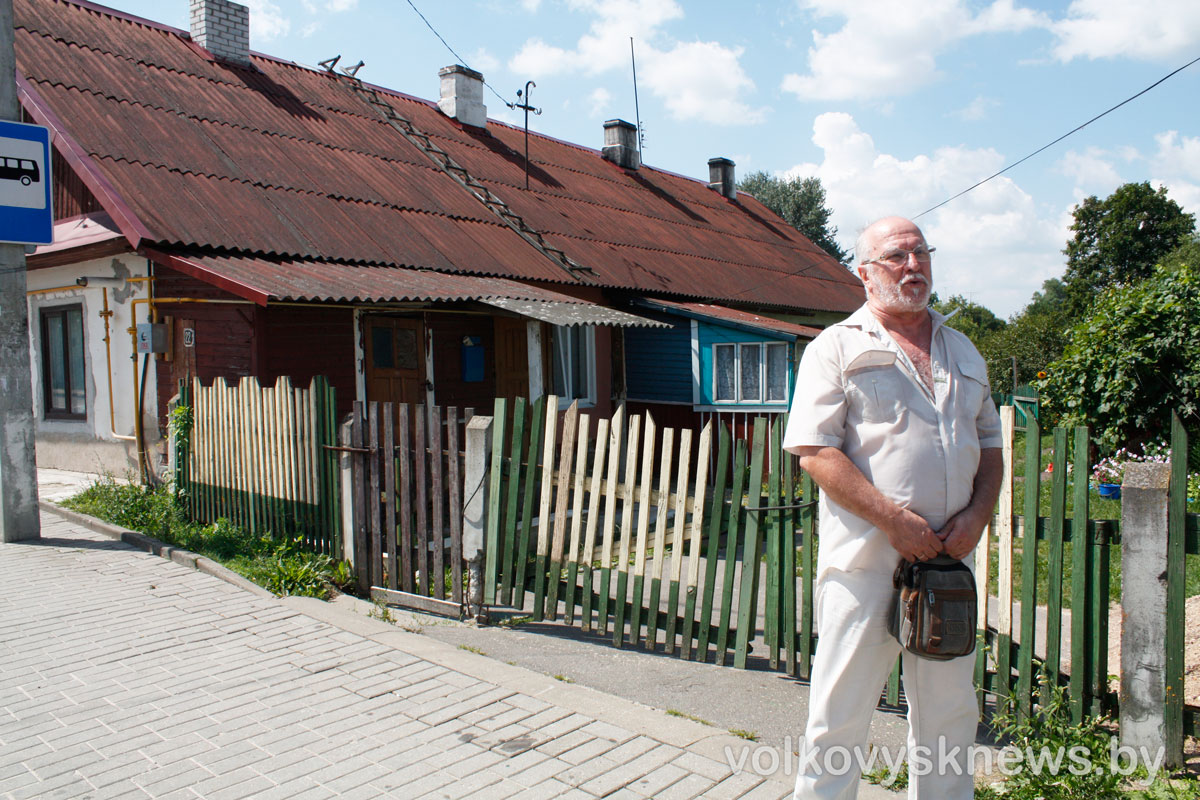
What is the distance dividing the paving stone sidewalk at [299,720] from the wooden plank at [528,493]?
0.77 m

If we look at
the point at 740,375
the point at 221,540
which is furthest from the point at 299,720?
the point at 740,375

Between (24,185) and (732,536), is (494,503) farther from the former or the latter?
(24,185)

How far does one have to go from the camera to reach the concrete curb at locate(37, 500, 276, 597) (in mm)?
6575

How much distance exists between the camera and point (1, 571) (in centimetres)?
686

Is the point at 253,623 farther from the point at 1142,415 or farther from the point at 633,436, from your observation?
the point at 1142,415

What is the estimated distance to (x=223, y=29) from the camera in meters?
13.5

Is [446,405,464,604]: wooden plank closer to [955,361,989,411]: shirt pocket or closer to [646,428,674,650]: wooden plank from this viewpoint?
[646,428,674,650]: wooden plank

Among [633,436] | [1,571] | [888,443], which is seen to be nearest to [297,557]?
[1,571]

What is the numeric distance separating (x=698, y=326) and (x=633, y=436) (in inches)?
315

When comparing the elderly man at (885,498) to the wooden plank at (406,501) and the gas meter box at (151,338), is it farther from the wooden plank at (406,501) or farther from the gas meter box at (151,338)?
the gas meter box at (151,338)

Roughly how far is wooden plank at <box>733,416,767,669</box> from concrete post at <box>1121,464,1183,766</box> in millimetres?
1618

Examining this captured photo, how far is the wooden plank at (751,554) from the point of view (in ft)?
15.0

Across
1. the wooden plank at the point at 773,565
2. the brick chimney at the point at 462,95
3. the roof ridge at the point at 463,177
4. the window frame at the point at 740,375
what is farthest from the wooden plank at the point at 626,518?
the brick chimney at the point at 462,95

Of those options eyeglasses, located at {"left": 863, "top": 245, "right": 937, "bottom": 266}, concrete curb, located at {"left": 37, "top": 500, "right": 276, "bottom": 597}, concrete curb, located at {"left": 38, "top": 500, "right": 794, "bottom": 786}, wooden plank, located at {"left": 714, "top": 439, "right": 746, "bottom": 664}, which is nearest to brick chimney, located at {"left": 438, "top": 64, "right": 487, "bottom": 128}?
concrete curb, located at {"left": 37, "top": 500, "right": 276, "bottom": 597}
